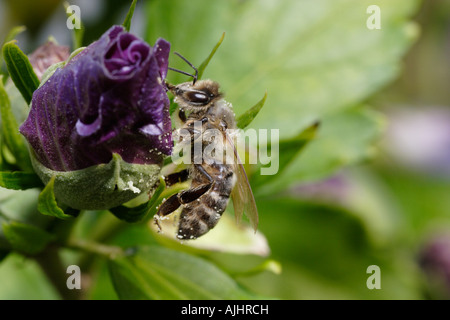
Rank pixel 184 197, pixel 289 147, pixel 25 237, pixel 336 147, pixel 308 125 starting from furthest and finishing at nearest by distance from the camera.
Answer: pixel 336 147, pixel 308 125, pixel 289 147, pixel 184 197, pixel 25 237

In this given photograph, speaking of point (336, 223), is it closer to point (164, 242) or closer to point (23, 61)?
point (164, 242)

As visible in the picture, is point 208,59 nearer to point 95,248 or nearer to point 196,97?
point 196,97

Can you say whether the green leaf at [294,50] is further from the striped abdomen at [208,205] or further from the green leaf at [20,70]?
the green leaf at [20,70]

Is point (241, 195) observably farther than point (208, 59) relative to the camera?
Yes

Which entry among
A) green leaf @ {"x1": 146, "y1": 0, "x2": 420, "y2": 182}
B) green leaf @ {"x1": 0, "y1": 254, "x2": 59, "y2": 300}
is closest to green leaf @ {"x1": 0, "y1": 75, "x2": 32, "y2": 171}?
green leaf @ {"x1": 146, "y1": 0, "x2": 420, "y2": 182}

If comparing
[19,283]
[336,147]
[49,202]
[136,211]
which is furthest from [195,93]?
[19,283]
